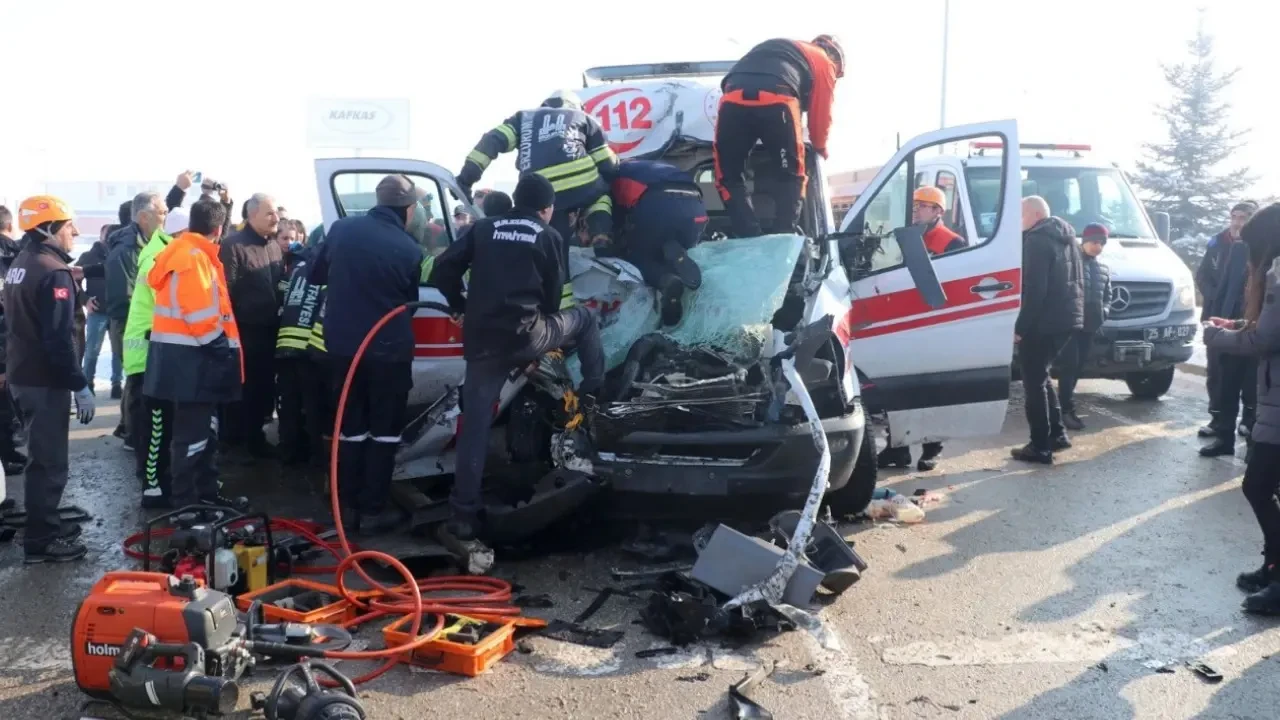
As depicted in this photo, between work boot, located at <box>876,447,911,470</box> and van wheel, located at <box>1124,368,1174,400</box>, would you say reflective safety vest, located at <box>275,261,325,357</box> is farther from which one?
van wheel, located at <box>1124,368,1174,400</box>

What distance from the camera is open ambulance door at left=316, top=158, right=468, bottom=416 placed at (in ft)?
19.8

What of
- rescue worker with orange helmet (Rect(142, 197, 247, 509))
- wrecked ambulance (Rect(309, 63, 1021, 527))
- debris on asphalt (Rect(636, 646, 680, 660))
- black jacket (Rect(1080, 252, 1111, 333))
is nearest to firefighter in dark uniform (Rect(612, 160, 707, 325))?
wrecked ambulance (Rect(309, 63, 1021, 527))

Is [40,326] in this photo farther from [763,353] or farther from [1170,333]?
[1170,333]

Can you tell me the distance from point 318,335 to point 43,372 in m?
1.54

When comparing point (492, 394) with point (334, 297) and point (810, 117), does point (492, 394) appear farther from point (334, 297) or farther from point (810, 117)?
point (810, 117)

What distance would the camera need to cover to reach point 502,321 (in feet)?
16.5

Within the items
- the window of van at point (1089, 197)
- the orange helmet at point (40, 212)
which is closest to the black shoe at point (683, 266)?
the orange helmet at point (40, 212)

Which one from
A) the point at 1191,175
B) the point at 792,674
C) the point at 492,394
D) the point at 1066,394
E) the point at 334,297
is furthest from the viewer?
the point at 1191,175

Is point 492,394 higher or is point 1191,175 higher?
point 1191,175

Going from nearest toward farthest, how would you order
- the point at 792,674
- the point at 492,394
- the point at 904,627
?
the point at 792,674 < the point at 904,627 < the point at 492,394

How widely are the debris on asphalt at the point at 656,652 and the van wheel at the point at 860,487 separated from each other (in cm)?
179

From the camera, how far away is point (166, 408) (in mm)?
6305

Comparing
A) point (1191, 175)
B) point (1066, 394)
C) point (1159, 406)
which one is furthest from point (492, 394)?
point (1191, 175)

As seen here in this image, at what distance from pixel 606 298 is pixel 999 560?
2.50 m
